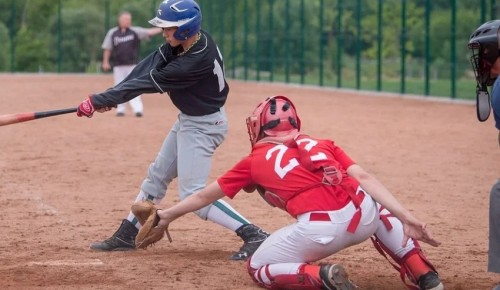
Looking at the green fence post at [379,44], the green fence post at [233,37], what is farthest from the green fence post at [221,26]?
the green fence post at [379,44]

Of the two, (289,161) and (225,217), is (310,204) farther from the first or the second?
(225,217)

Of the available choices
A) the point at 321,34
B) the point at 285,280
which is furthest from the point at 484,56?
the point at 321,34

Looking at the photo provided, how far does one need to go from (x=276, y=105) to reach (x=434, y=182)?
19.3 ft

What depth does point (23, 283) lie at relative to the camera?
6609 mm

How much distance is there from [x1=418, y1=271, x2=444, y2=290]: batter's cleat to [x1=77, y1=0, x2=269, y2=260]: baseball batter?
1579 mm

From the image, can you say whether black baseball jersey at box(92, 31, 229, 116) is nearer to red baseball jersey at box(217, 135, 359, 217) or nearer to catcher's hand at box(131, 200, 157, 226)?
catcher's hand at box(131, 200, 157, 226)

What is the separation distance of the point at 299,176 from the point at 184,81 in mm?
1618

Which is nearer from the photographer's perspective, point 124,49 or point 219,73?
point 219,73

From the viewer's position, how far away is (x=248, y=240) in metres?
7.55

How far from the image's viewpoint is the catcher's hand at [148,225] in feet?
22.2

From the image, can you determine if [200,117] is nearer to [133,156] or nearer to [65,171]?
[65,171]

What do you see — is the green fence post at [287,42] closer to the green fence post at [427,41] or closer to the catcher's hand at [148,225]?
the green fence post at [427,41]

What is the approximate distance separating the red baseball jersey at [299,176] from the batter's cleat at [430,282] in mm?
650

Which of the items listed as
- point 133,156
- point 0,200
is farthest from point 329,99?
point 0,200
